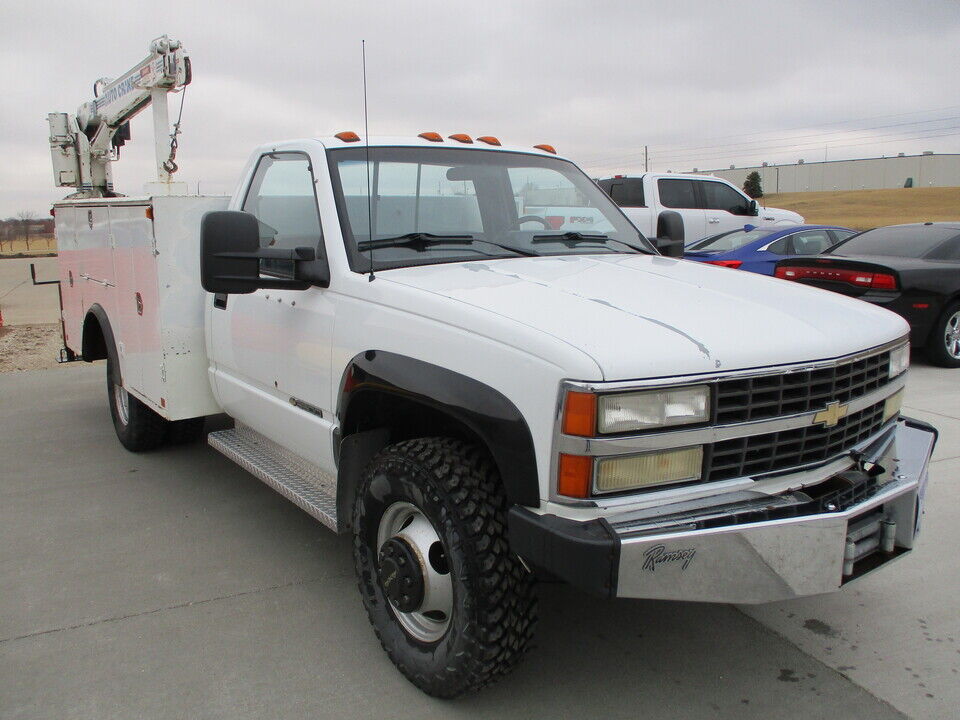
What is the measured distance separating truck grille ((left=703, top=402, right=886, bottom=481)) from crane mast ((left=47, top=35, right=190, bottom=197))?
6.57 metres

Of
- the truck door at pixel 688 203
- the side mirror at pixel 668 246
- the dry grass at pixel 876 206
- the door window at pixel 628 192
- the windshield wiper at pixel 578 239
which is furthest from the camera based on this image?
the dry grass at pixel 876 206

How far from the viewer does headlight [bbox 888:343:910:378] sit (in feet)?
10.5

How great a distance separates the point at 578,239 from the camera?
4.01 metres

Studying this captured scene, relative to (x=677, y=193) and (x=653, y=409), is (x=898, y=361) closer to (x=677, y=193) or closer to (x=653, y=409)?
(x=653, y=409)

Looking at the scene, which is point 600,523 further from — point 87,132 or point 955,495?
point 87,132

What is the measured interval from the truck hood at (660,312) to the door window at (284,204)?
620 mm

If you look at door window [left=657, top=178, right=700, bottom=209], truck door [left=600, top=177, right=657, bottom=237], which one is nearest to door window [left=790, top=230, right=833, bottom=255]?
truck door [left=600, top=177, right=657, bottom=237]

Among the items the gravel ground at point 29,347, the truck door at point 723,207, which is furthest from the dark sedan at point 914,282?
the gravel ground at point 29,347

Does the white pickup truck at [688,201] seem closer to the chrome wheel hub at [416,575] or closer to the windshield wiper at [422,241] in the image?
the windshield wiper at [422,241]

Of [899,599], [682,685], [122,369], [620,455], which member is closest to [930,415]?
[899,599]

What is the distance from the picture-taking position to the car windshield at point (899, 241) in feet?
29.6

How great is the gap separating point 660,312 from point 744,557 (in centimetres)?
83

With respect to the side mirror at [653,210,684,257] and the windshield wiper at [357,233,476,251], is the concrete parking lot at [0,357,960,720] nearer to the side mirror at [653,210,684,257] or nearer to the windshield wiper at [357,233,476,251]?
the windshield wiper at [357,233,476,251]

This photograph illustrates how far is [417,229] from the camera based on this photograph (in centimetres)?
359
